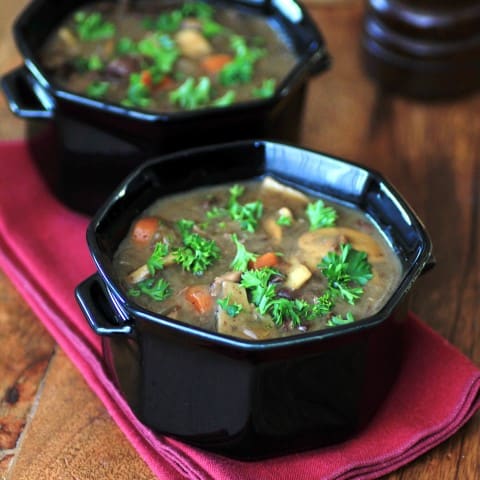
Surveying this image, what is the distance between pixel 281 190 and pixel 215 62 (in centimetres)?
42

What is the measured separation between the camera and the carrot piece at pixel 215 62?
207cm

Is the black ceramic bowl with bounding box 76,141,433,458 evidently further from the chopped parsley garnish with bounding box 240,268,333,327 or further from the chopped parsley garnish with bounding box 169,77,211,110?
the chopped parsley garnish with bounding box 169,77,211,110

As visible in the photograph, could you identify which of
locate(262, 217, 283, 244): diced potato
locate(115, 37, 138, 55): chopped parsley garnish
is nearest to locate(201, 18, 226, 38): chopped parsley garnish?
locate(115, 37, 138, 55): chopped parsley garnish

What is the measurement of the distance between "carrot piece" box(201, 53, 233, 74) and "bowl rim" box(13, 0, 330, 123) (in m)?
0.13

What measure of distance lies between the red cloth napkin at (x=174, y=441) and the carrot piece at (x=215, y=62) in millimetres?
381

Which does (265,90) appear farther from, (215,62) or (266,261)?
(266,261)

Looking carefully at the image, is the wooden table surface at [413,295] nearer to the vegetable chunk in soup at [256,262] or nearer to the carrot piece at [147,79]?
the vegetable chunk in soup at [256,262]

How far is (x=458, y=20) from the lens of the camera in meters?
2.29

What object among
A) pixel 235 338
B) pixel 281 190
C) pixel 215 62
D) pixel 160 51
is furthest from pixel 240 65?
pixel 235 338

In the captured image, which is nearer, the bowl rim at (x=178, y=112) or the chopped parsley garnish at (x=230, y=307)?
the chopped parsley garnish at (x=230, y=307)

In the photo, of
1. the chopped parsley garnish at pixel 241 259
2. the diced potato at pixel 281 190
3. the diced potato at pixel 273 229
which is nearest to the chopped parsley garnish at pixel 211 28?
the diced potato at pixel 281 190

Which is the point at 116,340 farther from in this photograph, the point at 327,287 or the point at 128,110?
the point at 128,110

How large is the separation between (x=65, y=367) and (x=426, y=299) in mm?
632

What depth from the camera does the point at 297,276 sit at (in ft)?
5.09
